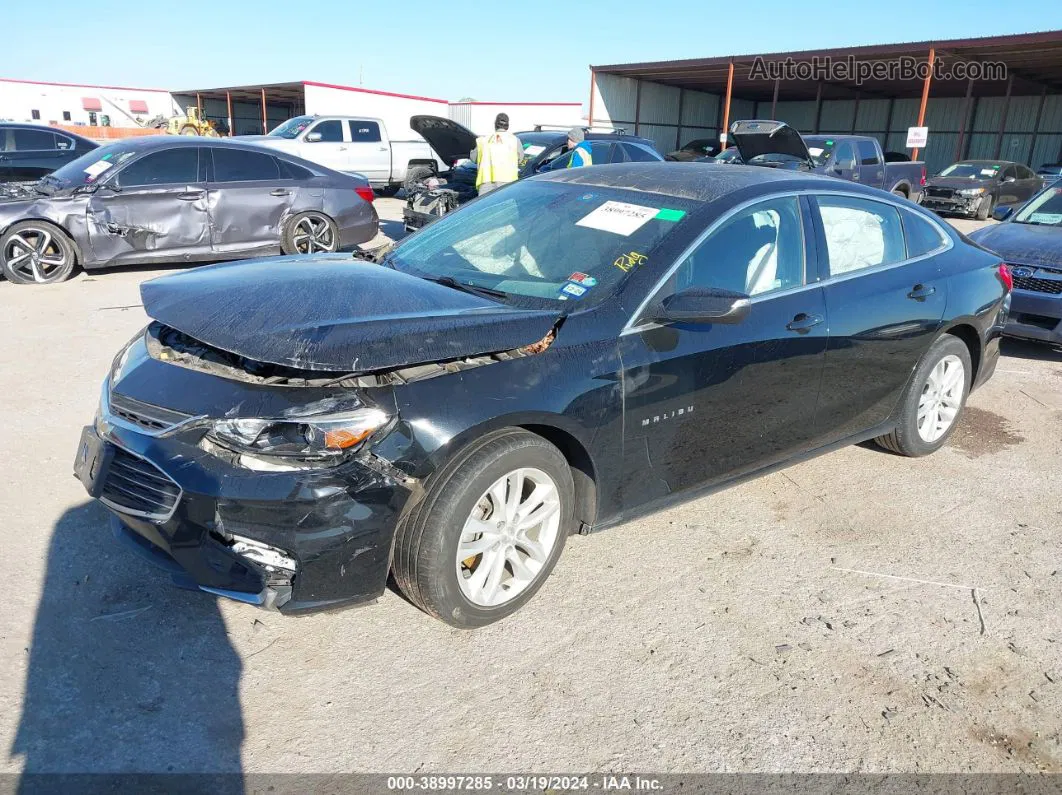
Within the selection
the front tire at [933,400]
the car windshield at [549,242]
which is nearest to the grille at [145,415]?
the car windshield at [549,242]

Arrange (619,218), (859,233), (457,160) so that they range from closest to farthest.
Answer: (619,218) < (859,233) < (457,160)

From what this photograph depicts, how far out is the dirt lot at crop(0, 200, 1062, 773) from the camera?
246 cm

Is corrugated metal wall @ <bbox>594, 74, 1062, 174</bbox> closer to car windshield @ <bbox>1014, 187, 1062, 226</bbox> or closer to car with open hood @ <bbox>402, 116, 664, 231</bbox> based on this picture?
car with open hood @ <bbox>402, 116, 664, 231</bbox>

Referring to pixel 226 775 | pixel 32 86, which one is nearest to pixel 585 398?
pixel 226 775

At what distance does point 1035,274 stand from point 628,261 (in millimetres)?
5265

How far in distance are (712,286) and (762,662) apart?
4.92 feet

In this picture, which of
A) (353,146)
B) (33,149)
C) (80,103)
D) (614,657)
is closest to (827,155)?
(353,146)

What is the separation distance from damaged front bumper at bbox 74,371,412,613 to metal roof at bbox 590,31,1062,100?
2396 cm

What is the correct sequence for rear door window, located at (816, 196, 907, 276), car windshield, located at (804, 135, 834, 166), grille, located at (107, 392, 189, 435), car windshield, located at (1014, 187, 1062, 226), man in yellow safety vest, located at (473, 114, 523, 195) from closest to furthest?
grille, located at (107, 392, 189, 435), rear door window, located at (816, 196, 907, 276), car windshield, located at (1014, 187, 1062, 226), man in yellow safety vest, located at (473, 114, 523, 195), car windshield, located at (804, 135, 834, 166)

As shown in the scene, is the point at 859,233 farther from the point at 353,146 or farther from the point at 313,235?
the point at 353,146

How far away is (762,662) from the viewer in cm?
292

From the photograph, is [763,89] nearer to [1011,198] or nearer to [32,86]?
[1011,198]

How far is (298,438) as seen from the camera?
8.45 feet

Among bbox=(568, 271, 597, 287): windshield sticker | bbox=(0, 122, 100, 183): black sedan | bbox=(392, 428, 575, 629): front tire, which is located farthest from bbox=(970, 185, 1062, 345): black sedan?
bbox=(0, 122, 100, 183): black sedan
